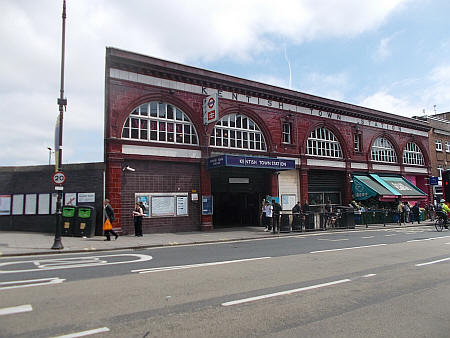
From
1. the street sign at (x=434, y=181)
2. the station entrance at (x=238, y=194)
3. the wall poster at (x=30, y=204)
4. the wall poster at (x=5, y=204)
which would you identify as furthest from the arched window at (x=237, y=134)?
the street sign at (x=434, y=181)

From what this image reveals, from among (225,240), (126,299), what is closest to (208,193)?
(225,240)

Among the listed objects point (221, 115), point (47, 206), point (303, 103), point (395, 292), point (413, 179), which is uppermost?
point (303, 103)

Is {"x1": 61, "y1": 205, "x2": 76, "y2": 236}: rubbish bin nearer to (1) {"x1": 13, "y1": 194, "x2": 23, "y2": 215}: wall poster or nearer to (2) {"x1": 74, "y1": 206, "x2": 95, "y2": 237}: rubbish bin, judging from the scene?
(2) {"x1": 74, "y1": 206, "x2": 95, "y2": 237}: rubbish bin

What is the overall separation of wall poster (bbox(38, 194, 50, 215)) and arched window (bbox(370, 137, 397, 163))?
26157mm

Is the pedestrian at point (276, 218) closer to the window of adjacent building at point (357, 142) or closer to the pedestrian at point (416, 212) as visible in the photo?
the window of adjacent building at point (357, 142)

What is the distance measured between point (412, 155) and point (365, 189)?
1160cm

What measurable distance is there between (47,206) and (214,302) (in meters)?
15.5

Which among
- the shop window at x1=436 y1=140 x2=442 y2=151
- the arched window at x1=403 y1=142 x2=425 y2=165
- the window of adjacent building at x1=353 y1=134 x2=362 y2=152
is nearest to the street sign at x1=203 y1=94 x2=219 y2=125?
the window of adjacent building at x1=353 y1=134 x2=362 y2=152

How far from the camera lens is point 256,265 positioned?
9008 mm

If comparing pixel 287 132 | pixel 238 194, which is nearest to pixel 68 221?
pixel 238 194

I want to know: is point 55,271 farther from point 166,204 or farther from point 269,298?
point 166,204

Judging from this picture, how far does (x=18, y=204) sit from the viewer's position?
18.5 metres

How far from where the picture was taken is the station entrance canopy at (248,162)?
752 inches

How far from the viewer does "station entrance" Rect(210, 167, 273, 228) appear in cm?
2223
